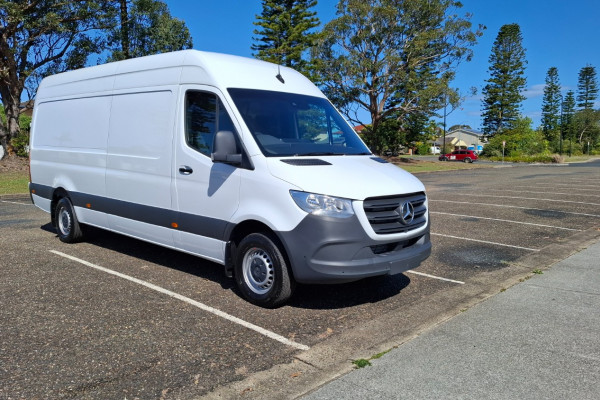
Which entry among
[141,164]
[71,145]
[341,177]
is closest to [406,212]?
[341,177]

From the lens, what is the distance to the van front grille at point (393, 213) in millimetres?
4621

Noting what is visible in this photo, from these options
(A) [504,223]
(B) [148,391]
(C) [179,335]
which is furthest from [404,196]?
(A) [504,223]

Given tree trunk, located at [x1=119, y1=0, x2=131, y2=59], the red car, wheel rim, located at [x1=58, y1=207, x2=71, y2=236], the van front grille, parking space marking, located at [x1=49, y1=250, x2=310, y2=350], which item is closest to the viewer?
parking space marking, located at [x1=49, y1=250, x2=310, y2=350]

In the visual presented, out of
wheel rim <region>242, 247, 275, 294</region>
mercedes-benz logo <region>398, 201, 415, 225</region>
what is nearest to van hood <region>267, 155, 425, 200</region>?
mercedes-benz logo <region>398, 201, 415, 225</region>

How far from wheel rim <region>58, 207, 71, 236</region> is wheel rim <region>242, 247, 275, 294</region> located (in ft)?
12.9

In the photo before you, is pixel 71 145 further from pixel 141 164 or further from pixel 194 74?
pixel 194 74

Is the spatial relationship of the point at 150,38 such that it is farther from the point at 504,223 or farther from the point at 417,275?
the point at 417,275

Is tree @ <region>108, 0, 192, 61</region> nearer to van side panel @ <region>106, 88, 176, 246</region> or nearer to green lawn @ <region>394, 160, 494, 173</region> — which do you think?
green lawn @ <region>394, 160, 494, 173</region>

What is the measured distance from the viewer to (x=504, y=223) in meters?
10.2

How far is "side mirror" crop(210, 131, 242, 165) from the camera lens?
4.85 meters

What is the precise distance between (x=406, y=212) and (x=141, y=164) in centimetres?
325

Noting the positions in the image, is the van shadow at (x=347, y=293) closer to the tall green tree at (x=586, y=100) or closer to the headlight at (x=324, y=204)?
the headlight at (x=324, y=204)

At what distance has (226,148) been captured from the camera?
4.86m

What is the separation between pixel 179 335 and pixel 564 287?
4367 millimetres
